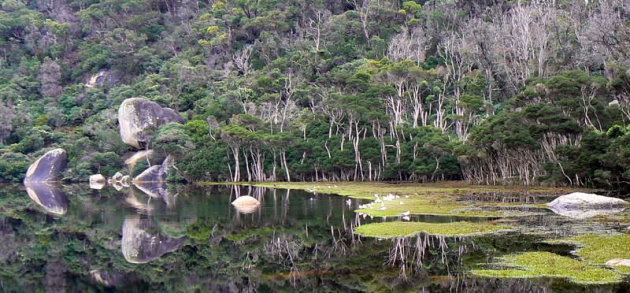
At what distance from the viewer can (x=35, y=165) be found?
90.4 m

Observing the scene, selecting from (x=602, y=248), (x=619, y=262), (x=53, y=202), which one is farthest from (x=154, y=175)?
(x=619, y=262)

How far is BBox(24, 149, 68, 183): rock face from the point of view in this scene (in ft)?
296

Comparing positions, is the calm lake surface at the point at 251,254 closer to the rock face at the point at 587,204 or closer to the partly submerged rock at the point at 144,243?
the partly submerged rock at the point at 144,243

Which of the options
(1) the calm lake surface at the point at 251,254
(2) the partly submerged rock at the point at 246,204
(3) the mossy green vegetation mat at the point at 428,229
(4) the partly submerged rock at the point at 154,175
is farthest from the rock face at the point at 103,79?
(3) the mossy green vegetation mat at the point at 428,229

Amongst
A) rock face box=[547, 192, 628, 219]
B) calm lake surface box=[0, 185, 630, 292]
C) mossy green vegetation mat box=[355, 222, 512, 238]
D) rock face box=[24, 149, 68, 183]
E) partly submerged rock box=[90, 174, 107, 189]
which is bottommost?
calm lake surface box=[0, 185, 630, 292]

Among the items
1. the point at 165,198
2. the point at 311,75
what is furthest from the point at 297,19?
the point at 165,198

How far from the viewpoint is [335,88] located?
8319 centimetres

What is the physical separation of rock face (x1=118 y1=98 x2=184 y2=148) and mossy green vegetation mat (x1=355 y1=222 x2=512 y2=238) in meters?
63.5

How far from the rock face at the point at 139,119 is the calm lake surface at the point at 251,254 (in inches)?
1894

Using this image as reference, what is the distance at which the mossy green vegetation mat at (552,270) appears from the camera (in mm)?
17859

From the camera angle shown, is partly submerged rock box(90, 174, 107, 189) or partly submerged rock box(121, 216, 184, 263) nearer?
partly submerged rock box(121, 216, 184, 263)

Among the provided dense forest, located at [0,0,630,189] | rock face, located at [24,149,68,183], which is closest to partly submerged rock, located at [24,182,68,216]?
dense forest, located at [0,0,630,189]

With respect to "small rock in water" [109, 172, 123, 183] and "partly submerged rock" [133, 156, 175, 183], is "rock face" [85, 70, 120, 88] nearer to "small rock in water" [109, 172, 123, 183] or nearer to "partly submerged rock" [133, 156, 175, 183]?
"small rock in water" [109, 172, 123, 183]

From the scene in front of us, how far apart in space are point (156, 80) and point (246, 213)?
70248mm
